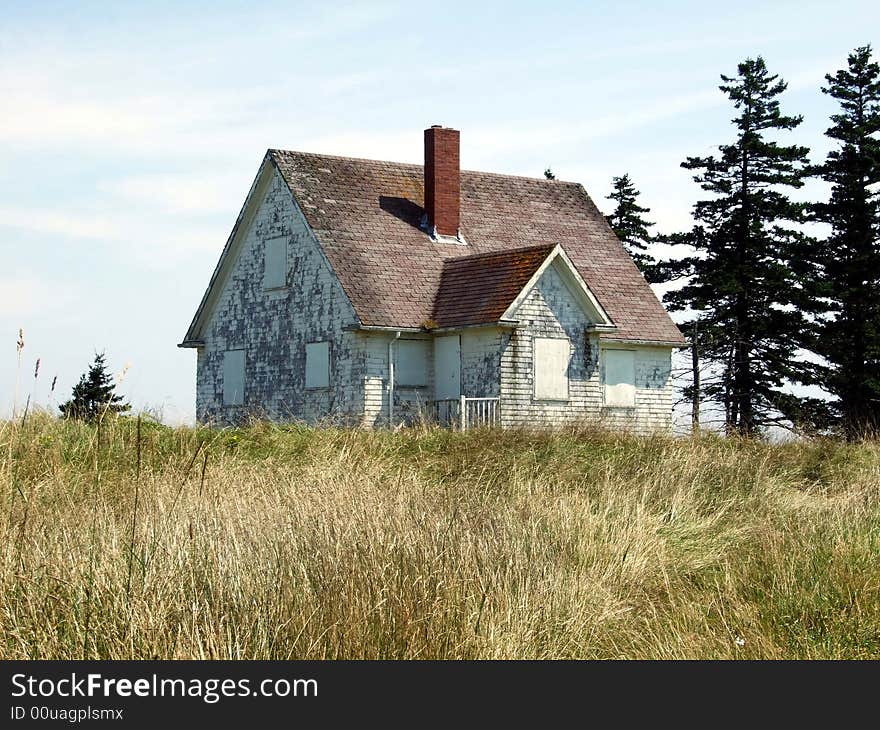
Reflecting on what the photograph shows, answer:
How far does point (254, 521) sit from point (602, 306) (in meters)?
22.6

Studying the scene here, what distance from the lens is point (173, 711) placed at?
6805 mm

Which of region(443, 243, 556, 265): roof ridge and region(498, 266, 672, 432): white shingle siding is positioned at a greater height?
region(443, 243, 556, 265): roof ridge

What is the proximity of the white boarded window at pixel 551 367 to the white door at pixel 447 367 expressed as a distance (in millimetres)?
1849

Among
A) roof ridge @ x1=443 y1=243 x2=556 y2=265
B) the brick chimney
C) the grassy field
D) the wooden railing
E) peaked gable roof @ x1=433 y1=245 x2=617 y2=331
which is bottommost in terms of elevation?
the grassy field

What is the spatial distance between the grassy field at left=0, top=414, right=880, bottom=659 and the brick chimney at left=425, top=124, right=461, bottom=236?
17742 mm

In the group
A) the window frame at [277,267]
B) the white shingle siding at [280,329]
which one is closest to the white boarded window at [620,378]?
the white shingle siding at [280,329]

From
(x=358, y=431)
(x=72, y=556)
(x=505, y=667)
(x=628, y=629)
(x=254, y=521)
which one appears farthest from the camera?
(x=358, y=431)

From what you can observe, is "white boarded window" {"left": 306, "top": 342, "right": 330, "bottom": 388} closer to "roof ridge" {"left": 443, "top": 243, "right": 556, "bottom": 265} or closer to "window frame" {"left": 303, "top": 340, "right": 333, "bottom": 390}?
"window frame" {"left": 303, "top": 340, "right": 333, "bottom": 390}

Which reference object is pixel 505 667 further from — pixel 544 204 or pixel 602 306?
pixel 544 204

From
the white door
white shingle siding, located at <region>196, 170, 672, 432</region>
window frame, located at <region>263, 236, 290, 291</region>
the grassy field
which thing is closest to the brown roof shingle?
white shingle siding, located at <region>196, 170, 672, 432</region>

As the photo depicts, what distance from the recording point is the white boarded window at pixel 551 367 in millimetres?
30453

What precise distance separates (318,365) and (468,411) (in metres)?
4.04

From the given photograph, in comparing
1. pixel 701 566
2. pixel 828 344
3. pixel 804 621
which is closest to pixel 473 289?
pixel 828 344

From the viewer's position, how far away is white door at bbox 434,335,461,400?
30.6 metres
